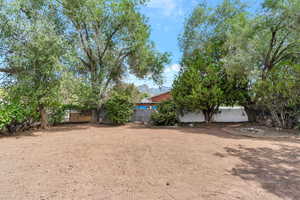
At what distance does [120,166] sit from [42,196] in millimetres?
1453

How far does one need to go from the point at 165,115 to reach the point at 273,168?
7.24m

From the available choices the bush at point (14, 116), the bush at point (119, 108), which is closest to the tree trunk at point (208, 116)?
the bush at point (119, 108)

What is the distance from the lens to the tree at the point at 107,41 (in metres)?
9.38

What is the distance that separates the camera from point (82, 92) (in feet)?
27.5

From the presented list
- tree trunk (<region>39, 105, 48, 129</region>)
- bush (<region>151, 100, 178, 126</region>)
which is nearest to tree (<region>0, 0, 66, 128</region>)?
tree trunk (<region>39, 105, 48, 129</region>)

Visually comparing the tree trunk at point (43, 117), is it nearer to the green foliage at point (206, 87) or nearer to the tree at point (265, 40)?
the green foliage at point (206, 87)

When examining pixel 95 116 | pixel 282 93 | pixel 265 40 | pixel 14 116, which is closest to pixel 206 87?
pixel 282 93

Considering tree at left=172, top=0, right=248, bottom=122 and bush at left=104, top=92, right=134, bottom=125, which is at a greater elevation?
tree at left=172, top=0, right=248, bottom=122

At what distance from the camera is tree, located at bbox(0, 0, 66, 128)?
6.57 m

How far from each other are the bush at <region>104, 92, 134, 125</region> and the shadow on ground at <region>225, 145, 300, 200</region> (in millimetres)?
7244

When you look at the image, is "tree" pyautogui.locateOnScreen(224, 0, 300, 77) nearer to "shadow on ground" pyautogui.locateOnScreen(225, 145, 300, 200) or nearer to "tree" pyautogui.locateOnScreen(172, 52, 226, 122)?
"tree" pyautogui.locateOnScreen(172, 52, 226, 122)

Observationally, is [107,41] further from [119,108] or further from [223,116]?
[223,116]

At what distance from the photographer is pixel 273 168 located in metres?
3.25

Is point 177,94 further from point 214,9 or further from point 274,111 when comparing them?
point 214,9
